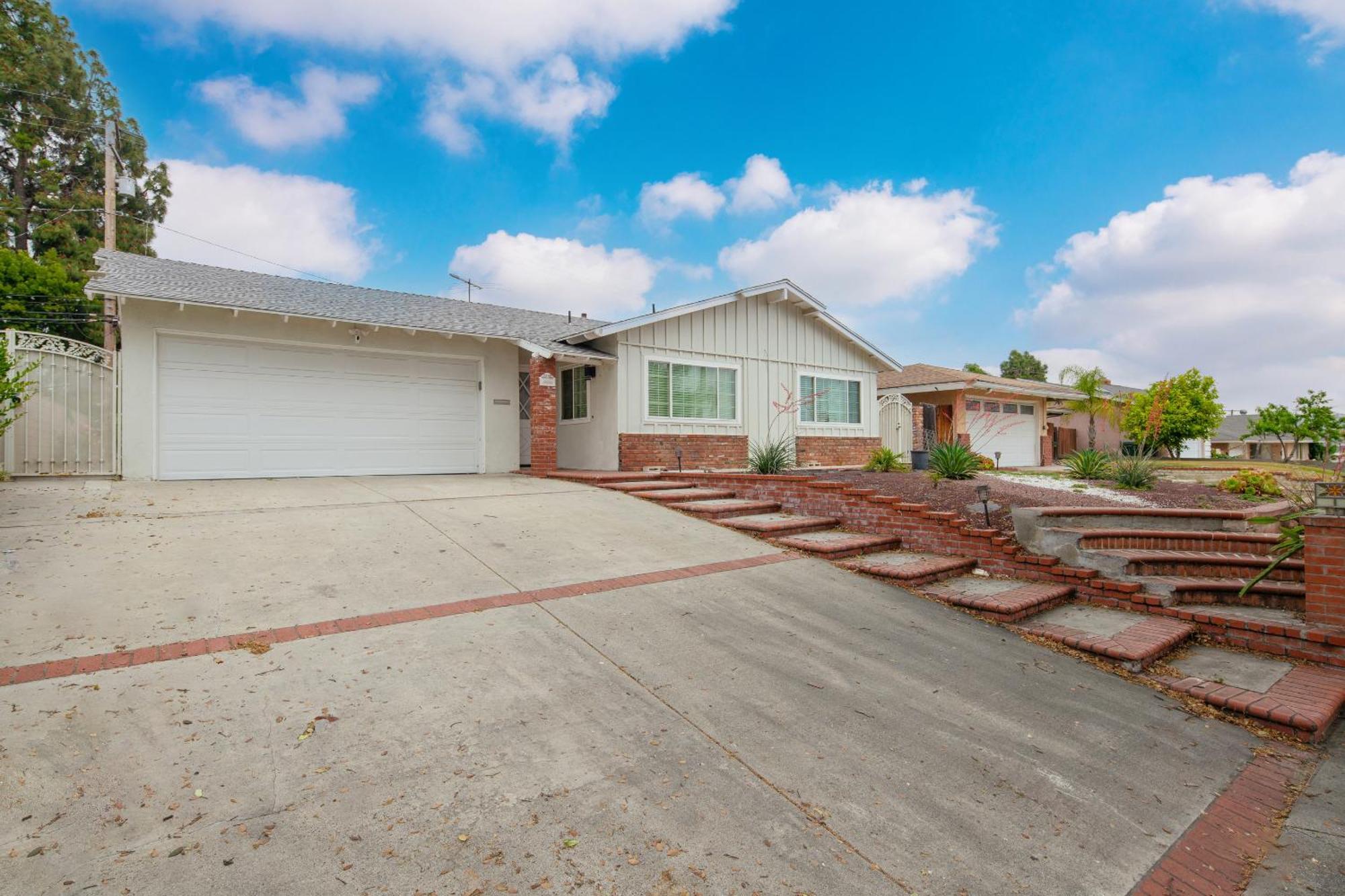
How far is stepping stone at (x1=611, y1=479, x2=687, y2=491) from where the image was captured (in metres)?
9.59

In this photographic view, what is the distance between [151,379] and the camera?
930 centimetres

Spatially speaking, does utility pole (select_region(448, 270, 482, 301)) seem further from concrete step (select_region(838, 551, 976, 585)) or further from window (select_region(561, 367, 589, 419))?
concrete step (select_region(838, 551, 976, 585))

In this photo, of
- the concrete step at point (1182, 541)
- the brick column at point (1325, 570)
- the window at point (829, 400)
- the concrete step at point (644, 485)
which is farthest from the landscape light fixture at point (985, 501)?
the window at point (829, 400)

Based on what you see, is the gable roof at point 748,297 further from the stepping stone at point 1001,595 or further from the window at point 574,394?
the stepping stone at point 1001,595

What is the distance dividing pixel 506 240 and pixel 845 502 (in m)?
18.4

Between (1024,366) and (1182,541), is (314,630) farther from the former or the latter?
(1024,366)

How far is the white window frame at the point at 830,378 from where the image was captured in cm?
1470

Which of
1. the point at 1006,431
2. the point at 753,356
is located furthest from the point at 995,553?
the point at 1006,431

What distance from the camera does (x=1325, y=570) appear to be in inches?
182

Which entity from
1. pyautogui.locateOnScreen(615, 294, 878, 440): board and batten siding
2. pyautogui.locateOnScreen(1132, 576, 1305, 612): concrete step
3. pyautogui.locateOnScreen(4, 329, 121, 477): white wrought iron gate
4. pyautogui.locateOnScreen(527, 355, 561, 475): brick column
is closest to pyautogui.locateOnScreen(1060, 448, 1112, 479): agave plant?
pyautogui.locateOnScreen(615, 294, 878, 440): board and batten siding

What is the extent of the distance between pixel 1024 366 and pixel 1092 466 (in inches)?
1788

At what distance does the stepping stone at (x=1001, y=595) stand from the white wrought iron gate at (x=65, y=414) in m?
11.7

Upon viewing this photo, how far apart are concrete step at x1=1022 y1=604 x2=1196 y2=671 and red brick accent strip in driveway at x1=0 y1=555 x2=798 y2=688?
9.40 feet

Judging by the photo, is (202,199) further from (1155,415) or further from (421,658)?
(1155,415)
